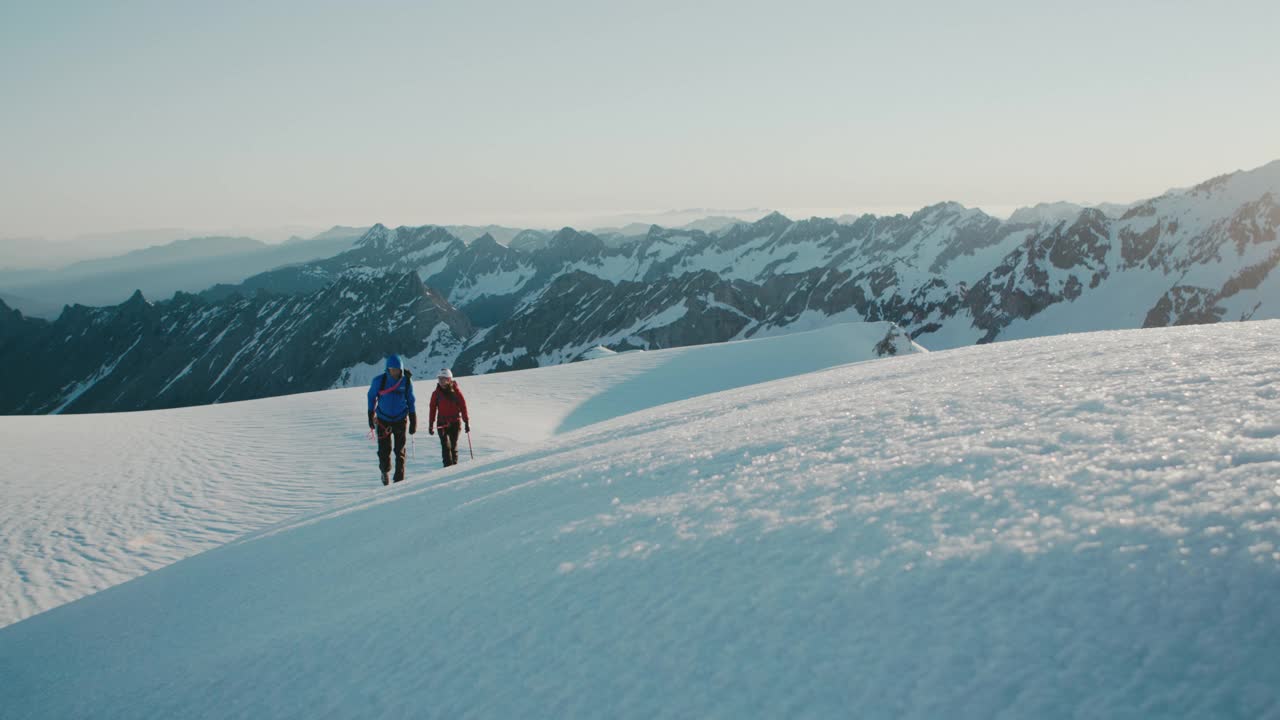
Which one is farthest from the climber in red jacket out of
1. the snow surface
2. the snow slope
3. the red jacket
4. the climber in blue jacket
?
the snow surface

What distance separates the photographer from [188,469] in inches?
574

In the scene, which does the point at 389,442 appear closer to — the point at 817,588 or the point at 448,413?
the point at 448,413

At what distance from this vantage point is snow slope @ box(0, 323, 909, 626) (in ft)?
32.4

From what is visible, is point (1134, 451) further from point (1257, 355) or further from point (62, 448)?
point (62, 448)

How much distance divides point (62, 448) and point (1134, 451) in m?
21.8

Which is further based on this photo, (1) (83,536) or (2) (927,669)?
(1) (83,536)

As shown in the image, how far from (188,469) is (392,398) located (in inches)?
253

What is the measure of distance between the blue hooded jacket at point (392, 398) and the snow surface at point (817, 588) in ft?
18.6

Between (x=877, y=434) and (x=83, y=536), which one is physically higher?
(x=877, y=434)

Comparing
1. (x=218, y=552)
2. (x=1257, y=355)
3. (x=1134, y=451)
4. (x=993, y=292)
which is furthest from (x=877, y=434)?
(x=993, y=292)

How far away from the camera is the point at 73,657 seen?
213 inches

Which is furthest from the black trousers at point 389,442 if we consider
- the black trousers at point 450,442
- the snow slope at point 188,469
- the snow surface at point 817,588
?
the snow surface at point 817,588

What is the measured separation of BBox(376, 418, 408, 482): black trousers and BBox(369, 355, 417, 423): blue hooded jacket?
0.11m

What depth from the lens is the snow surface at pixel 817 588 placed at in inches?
87.9
